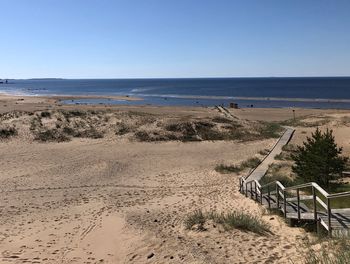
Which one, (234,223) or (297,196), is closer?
(297,196)

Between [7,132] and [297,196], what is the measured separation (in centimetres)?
2687

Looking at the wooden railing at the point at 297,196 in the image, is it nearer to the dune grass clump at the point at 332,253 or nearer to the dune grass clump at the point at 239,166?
the dune grass clump at the point at 332,253

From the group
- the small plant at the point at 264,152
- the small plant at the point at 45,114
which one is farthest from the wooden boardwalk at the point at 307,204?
the small plant at the point at 45,114

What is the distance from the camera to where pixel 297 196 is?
33.1 feet

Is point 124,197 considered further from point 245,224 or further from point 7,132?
point 7,132

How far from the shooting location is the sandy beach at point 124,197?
9797 mm

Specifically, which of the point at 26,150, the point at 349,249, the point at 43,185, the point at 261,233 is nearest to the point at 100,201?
the point at 43,185

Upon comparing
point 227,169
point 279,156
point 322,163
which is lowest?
point 227,169

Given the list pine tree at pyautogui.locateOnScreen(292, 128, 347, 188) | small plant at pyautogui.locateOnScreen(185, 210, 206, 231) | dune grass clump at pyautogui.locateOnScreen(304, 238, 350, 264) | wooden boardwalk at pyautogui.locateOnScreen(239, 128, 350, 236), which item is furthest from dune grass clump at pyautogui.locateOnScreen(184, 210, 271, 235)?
pine tree at pyautogui.locateOnScreen(292, 128, 347, 188)

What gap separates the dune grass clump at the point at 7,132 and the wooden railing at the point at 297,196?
20548 mm

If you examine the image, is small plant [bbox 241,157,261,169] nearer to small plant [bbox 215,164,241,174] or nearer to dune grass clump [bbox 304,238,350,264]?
small plant [bbox 215,164,241,174]

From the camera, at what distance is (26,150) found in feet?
92.0

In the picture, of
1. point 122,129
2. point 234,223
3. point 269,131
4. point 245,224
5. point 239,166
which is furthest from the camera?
point 269,131

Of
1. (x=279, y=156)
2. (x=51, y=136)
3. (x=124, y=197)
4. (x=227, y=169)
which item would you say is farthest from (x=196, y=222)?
(x=51, y=136)
